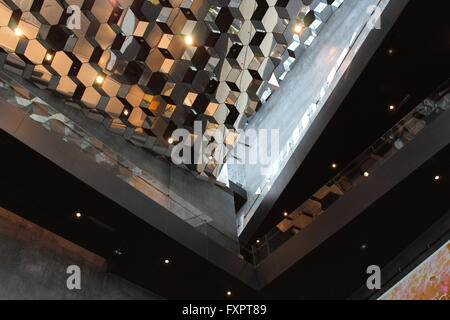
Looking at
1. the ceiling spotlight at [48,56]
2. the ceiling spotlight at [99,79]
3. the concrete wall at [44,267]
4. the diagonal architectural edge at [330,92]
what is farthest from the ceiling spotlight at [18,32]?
the diagonal architectural edge at [330,92]

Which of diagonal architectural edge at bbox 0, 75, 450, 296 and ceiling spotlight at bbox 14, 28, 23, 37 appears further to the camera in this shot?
ceiling spotlight at bbox 14, 28, 23, 37

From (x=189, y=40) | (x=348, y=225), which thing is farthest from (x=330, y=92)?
(x=189, y=40)

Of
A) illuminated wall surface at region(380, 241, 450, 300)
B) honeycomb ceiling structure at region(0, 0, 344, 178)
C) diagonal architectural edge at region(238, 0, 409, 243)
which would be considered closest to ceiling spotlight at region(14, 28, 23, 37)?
honeycomb ceiling structure at region(0, 0, 344, 178)

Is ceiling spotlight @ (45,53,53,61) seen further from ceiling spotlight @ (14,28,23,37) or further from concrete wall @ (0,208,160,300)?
concrete wall @ (0,208,160,300)

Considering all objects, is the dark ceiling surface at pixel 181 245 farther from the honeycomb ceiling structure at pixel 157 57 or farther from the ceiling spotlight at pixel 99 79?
the ceiling spotlight at pixel 99 79

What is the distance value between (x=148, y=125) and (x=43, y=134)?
3954 millimetres

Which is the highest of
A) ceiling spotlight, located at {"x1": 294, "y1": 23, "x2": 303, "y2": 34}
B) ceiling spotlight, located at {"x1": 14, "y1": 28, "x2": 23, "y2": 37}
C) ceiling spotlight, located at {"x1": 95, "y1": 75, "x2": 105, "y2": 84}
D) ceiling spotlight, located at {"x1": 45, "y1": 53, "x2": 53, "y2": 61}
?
ceiling spotlight, located at {"x1": 294, "y1": 23, "x2": 303, "y2": 34}

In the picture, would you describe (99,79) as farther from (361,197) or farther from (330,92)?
(361,197)

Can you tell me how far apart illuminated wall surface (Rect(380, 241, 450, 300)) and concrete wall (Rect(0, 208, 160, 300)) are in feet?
17.3

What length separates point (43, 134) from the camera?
823 cm

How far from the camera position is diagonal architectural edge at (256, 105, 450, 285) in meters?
8.51

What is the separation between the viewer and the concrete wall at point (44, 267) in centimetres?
886

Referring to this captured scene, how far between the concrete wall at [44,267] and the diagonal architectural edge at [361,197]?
310cm
